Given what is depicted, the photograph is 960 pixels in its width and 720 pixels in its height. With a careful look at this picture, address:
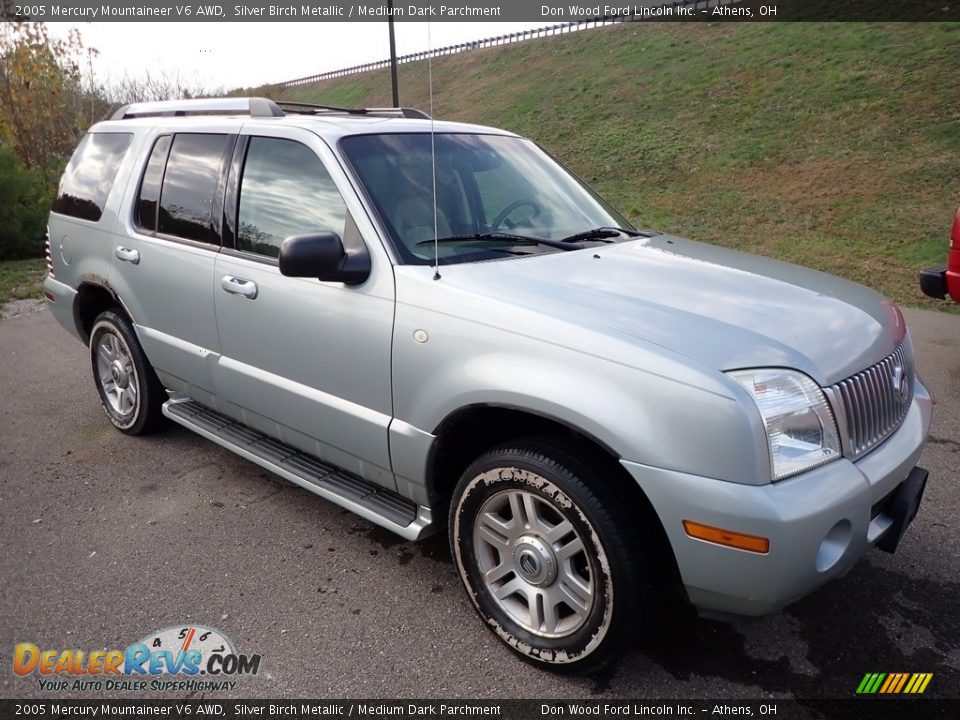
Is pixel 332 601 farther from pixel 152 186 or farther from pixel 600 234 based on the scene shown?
pixel 152 186

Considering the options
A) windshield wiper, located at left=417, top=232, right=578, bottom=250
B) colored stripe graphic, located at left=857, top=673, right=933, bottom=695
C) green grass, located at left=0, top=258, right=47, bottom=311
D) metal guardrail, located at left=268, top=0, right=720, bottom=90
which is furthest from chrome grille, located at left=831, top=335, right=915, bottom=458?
metal guardrail, located at left=268, top=0, right=720, bottom=90

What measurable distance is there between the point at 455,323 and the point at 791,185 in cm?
1408

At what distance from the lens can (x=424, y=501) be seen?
9.18 feet

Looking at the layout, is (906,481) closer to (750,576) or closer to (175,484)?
(750,576)

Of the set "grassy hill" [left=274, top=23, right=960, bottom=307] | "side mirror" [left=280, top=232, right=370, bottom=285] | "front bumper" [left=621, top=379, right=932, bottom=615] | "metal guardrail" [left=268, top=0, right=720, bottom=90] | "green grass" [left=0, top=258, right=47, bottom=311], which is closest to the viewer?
"front bumper" [left=621, top=379, right=932, bottom=615]

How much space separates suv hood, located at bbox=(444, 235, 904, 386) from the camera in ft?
7.25

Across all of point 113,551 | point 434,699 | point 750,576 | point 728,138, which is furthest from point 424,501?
point 728,138

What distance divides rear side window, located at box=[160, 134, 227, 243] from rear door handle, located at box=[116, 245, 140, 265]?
0.23 m

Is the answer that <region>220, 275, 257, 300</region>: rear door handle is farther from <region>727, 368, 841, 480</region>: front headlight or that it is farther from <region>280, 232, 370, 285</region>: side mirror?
<region>727, 368, 841, 480</region>: front headlight

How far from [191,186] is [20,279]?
310 inches

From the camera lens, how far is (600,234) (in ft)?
11.1

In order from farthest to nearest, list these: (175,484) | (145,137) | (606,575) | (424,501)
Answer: (145,137) → (175,484) → (424,501) → (606,575)

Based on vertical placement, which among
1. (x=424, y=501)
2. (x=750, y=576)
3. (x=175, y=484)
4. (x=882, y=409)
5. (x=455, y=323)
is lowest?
(x=175, y=484)

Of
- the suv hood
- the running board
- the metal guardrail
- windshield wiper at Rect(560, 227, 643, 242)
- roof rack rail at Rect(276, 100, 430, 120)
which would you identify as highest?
the metal guardrail
